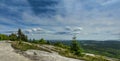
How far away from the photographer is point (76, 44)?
181 ft

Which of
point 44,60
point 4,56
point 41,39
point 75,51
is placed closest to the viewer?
point 44,60

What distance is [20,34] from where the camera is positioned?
108 m

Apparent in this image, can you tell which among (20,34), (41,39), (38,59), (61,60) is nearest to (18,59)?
(38,59)

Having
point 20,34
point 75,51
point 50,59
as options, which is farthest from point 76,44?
point 20,34

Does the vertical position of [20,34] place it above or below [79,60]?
above

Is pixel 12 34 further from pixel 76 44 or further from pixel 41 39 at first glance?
pixel 76 44

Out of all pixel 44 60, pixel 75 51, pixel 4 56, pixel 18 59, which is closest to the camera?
pixel 44 60

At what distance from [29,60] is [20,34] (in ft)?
250

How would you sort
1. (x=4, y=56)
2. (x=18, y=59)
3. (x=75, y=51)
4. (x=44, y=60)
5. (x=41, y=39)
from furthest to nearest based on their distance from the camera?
1. (x=41, y=39)
2. (x=75, y=51)
3. (x=4, y=56)
4. (x=18, y=59)
5. (x=44, y=60)

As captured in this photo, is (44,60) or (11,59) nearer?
(44,60)

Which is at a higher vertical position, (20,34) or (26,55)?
(20,34)

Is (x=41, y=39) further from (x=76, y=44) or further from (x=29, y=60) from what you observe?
(x=29, y=60)

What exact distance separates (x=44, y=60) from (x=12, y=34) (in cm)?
8448

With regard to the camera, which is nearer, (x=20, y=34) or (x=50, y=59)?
→ (x=50, y=59)
